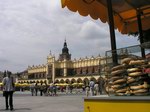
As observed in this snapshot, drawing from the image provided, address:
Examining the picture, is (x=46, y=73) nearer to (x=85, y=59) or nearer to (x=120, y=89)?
(x=85, y=59)

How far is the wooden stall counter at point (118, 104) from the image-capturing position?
14.3 feet

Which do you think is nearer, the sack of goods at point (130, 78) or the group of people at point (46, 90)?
the sack of goods at point (130, 78)

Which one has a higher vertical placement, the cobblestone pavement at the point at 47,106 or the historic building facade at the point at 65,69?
the historic building facade at the point at 65,69

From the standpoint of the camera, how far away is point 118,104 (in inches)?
185

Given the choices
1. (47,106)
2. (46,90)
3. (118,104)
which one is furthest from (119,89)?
(46,90)

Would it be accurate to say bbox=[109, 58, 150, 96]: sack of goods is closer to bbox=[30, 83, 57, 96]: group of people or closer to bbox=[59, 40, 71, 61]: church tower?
bbox=[30, 83, 57, 96]: group of people

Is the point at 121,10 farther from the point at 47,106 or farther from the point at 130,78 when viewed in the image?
the point at 47,106

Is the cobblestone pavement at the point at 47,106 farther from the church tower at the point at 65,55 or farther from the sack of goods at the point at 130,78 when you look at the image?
the church tower at the point at 65,55

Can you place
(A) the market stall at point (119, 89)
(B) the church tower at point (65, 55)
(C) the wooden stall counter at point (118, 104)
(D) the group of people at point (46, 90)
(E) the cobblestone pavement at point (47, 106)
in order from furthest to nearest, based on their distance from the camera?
(B) the church tower at point (65, 55) → (D) the group of people at point (46, 90) → (E) the cobblestone pavement at point (47, 106) → (A) the market stall at point (119, 89) → (C) the wooden stall counter at point (118, 104)

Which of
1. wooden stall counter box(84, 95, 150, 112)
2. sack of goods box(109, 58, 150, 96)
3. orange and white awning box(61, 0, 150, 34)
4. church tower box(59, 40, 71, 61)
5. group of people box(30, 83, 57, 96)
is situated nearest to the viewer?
wooden stall counter box(84, 95, 150, 112)

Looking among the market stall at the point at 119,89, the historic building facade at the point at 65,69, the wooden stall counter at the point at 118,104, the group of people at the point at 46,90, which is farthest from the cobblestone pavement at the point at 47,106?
the historic building facade at the point at 65,69

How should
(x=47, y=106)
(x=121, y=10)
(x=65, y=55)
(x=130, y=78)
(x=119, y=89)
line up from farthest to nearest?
(x=65, y=55)
(x=47, y=106)
(x=121, y=10)
(x=119, y=89)
(x=130, y=78)

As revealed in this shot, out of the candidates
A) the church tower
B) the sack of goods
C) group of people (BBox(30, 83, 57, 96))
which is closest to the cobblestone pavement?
the sack of goods

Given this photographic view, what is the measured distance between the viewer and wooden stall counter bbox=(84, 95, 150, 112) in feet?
14.3
